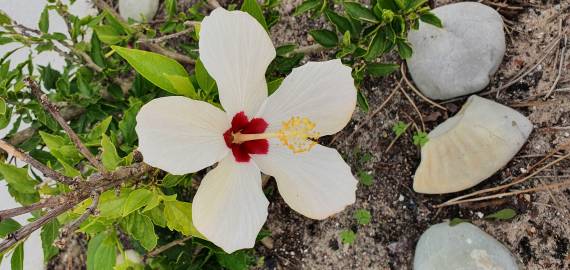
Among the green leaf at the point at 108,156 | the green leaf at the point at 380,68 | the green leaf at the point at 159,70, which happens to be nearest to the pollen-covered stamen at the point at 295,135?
the green leaf at the point at 159,70

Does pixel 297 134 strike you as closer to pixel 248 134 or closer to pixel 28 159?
pixel 248 134

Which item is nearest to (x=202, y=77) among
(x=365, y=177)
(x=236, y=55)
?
(x=236, y=55)

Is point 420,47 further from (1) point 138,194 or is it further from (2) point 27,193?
(2) point 27,193

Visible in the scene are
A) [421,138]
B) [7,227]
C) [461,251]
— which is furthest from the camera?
[421,138]

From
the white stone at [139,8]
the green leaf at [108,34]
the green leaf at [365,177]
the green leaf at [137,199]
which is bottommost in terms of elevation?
the green leaf at [365,177]

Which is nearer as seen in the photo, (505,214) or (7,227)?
(7,227)

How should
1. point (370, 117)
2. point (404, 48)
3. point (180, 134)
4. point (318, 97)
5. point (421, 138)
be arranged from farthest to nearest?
point (370, 117) < point (421, 138) < point (404, 48) < point (318, 97) < point (180, 134)

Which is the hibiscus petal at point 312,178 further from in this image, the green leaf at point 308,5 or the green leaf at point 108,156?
the green leaf at point 308,5
